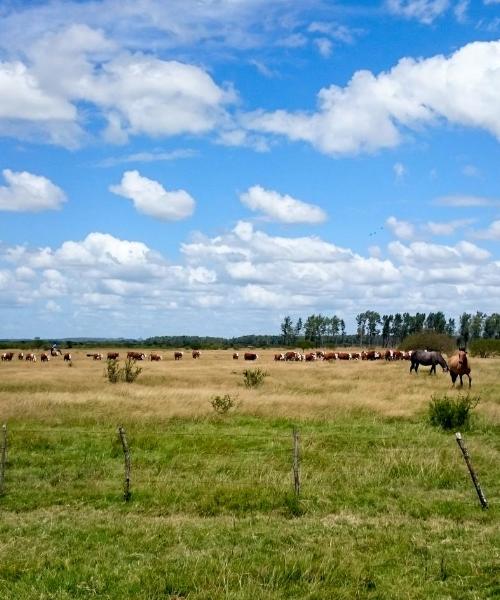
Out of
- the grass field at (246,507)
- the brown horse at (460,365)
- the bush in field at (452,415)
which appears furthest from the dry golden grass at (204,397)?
the bush in field at (452,415)

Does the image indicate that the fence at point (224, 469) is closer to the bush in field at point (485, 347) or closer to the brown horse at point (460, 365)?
the brown horse at point (460, 365)

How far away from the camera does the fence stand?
1362 centimetres

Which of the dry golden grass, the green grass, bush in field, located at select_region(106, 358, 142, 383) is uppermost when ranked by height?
bush in field, located at select_region(106, 358, 142, 383)

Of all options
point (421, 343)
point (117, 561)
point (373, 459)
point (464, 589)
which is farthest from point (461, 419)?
point (421, 343)

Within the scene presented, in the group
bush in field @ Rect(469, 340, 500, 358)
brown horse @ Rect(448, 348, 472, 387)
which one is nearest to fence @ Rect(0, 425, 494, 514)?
brown horse @ Rect(448, 348, 472, 387)

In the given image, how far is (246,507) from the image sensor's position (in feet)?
43.0

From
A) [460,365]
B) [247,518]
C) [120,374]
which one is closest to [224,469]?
[247,518]

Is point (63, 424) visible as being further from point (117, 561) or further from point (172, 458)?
point (117, 561)

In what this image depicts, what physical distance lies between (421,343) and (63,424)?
78543 mm

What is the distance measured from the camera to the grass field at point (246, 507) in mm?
8992

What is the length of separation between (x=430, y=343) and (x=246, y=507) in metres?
84.1

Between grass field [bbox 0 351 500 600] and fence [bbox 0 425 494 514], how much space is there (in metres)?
0.06

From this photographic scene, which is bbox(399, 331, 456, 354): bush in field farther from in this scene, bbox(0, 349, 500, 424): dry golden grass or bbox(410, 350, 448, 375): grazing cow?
bbox(0, 349, 500, 424): dry golden grass

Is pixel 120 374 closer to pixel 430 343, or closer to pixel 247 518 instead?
pixel 247 518
